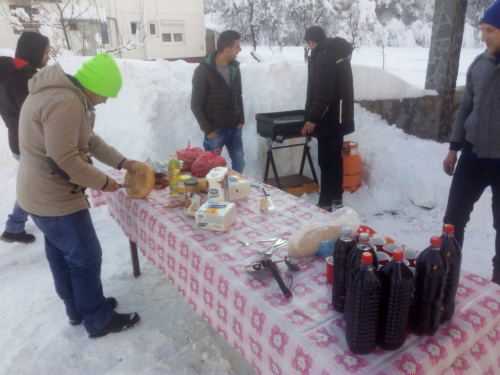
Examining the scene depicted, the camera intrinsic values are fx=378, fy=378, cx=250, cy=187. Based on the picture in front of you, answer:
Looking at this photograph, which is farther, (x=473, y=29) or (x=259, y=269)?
(x=473, y=29)

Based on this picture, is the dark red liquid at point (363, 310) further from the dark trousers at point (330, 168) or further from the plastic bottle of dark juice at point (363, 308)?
the dark trousers at point (330, 168)

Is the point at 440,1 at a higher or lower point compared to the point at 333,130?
higher

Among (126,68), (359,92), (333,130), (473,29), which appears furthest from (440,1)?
(473,29)

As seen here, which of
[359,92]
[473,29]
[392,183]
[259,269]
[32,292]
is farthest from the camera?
[473,29]

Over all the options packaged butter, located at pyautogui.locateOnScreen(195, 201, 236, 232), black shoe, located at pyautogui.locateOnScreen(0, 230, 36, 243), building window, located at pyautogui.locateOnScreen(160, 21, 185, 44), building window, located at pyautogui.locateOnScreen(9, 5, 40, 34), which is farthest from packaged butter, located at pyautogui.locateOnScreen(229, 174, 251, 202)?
building window, located at pyautogui.locateOnScreen(160, 21, 185, 44)

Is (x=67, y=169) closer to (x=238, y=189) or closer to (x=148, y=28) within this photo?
(x=238, y=189)

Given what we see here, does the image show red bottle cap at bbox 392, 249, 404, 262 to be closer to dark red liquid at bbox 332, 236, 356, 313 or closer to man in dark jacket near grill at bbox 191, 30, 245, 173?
dark red liquid at bbox 332, 236, 356, 313

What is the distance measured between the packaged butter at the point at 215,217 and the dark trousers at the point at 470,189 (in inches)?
67.2

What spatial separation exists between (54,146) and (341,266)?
5.38 ft

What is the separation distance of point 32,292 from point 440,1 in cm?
776

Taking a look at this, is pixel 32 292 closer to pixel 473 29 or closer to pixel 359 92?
pixel 359 92

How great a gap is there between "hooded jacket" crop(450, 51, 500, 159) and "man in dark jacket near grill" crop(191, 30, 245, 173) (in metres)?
2.61

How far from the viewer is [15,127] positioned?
364cm

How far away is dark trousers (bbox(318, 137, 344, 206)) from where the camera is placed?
178 inches
